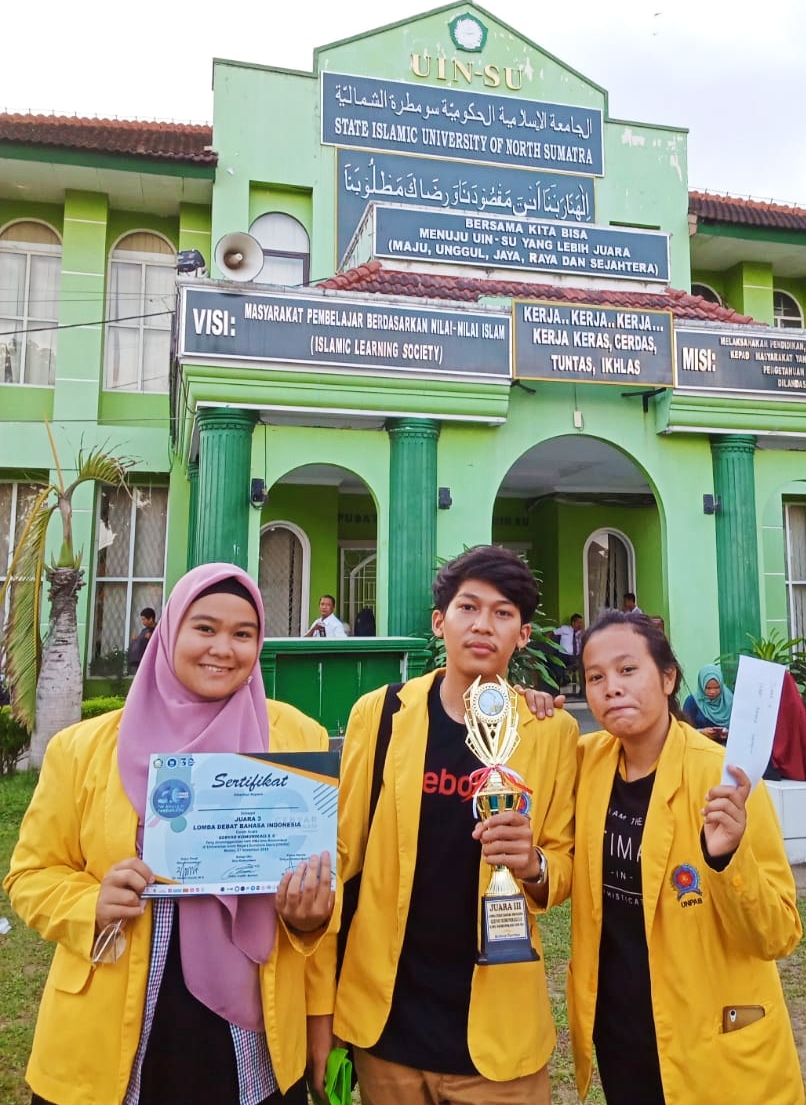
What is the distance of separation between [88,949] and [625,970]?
1221 mm

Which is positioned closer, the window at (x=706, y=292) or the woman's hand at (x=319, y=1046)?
the woman's hand at (x=319, y=1046)

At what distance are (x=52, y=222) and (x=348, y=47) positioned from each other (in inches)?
→ 207

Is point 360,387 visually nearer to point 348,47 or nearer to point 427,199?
point 427,199

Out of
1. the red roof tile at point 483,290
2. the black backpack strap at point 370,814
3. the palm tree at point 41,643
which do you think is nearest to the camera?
the black backpack strap at point 370,814

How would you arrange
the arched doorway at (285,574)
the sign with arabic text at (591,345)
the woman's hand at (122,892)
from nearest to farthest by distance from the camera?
the woman's hand at (122,892), the sign with arabic text at (591,345), the arched doorway at (285,574)

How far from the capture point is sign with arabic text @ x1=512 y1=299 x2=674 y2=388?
8.82 m

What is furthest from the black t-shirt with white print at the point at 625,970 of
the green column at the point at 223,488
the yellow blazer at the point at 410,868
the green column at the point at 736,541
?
the green column at the point at 736,541

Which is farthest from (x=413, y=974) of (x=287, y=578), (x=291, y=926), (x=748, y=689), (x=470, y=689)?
(x=287, y=578)

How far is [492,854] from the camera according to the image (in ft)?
5.49

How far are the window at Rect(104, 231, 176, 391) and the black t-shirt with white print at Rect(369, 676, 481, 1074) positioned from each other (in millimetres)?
11431

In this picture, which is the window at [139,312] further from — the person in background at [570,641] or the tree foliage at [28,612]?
the person in background at [570,641]

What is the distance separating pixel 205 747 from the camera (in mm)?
1731

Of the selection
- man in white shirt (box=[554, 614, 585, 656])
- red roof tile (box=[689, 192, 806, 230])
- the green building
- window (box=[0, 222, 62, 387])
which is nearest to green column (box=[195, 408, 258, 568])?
the green building

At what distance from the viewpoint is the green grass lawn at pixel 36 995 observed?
10.0 ft
